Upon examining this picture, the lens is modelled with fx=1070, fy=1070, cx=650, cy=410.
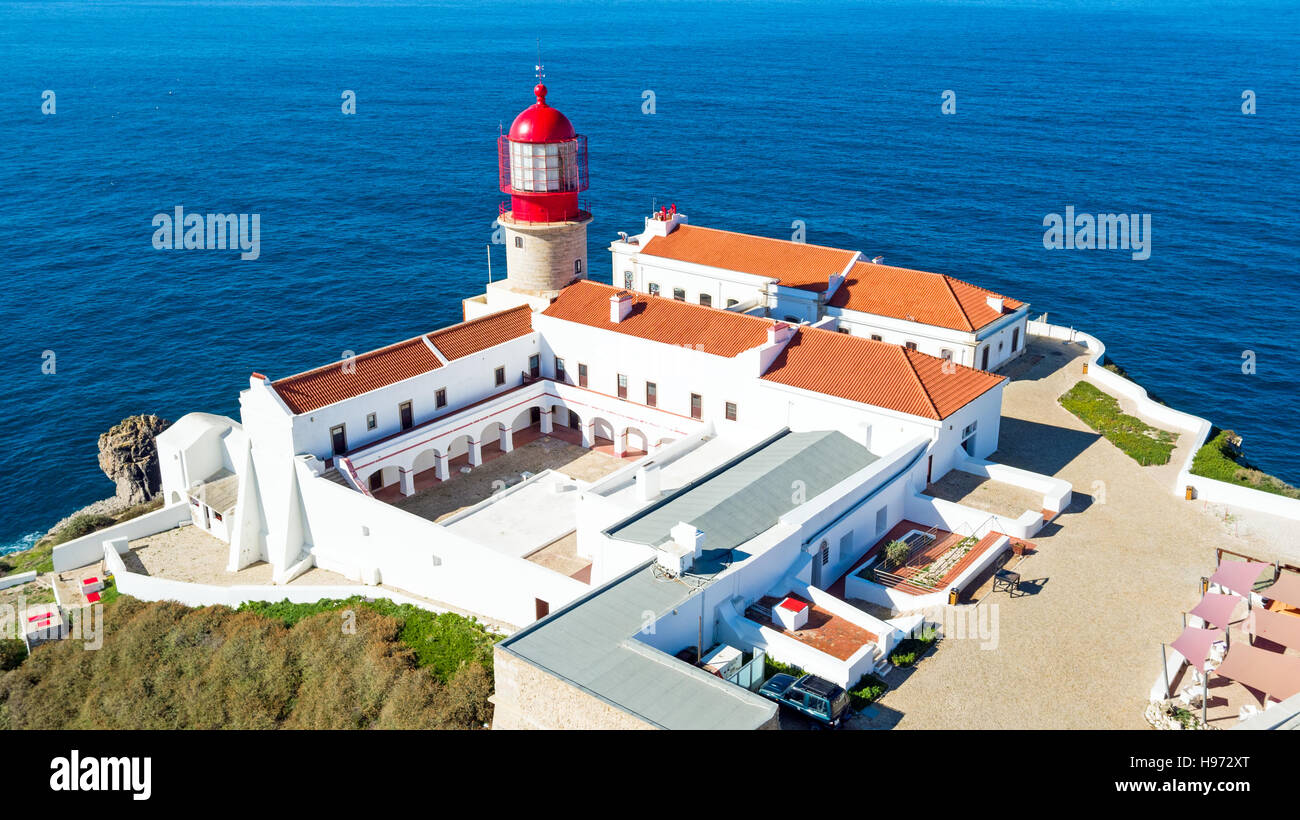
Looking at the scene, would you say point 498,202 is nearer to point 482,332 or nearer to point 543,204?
point 543,204

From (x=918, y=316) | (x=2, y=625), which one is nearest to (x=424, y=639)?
(x=2, y=625)

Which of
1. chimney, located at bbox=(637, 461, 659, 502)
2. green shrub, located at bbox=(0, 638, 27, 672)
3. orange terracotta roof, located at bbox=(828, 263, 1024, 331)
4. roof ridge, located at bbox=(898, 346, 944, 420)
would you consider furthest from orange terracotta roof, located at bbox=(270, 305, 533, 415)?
roof ridge, located at bbox=(898, 346, 944, 420)

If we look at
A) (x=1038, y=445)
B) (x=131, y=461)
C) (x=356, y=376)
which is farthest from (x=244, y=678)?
(x=1038, y=445)

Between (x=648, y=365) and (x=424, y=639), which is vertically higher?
(x=648, y=365)

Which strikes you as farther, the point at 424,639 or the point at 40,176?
the point at 40,176

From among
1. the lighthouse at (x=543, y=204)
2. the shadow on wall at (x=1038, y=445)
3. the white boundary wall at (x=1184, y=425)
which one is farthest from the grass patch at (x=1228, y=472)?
the lighthouse at (x=543, y=204)

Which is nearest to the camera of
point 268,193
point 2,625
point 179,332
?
point 2,625

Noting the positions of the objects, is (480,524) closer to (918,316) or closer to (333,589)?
(333,589)

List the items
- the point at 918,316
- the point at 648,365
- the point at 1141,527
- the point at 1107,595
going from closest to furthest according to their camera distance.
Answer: the point at 1107,595 < the point at 1141,527 < the point at 648,365 < the point at 918,316
